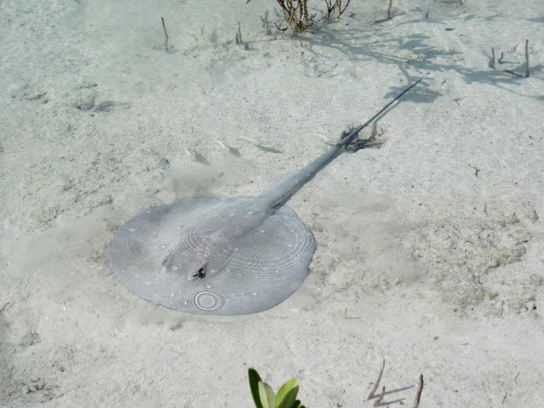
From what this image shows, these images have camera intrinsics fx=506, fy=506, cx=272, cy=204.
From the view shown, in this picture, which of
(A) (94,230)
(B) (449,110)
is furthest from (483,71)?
(A) (94,230)

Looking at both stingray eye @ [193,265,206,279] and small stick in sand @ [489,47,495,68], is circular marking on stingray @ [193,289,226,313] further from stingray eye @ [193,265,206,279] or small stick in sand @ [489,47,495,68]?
small stick in sand @ [489,47,495,68]

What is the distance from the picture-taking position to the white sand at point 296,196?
2725 mm

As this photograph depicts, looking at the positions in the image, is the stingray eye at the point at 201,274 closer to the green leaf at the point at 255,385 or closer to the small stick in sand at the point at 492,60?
the green leaf at the point at 255,385

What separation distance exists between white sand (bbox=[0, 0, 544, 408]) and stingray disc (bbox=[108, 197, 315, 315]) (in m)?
0.14

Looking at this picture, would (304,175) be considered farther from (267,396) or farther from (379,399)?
(267,396)

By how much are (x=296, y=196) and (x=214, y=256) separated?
1121 millimetres

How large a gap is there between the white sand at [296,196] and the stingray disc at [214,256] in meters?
0.14

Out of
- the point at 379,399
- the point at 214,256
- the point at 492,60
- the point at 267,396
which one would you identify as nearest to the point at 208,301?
the point at 214,256

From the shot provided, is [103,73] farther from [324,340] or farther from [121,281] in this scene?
[324,340]

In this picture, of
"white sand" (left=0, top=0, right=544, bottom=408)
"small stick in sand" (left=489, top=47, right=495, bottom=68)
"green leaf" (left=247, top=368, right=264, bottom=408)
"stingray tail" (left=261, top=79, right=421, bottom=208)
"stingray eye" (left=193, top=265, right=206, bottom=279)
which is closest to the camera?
"green leaf" (left=247, top=368, right=264, bottom=408)

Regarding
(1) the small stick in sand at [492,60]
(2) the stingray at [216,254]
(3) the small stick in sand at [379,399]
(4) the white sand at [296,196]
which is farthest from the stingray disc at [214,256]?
(1) the small stick in sand at [492,60]

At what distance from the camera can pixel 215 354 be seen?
2789 millimetres

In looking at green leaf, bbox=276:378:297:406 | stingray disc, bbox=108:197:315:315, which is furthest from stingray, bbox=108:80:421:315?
green leaf, bbox=276:378:297:406

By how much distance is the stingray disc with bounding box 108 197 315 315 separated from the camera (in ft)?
9.32
